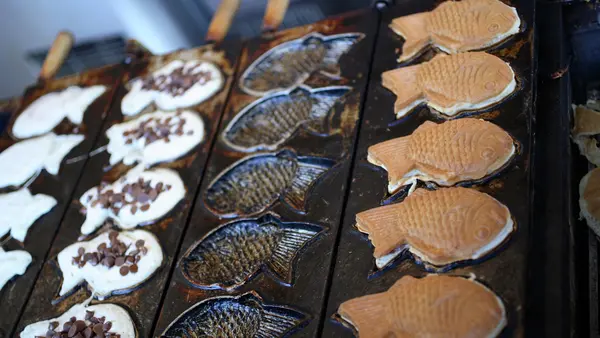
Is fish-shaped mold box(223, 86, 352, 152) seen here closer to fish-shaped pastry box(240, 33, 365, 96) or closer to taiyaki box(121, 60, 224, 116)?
fish-shaped pastry box(240, 33, 365, 96)

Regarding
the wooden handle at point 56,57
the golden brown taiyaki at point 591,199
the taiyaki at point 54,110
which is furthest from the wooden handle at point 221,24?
the golden brown taiyaki at point 591,199

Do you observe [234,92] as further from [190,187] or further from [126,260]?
[126,260]

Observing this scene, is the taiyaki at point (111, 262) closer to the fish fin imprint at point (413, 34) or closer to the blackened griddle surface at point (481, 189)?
the blackened griddle surface at point (481, 189)

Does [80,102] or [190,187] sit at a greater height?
[80,102]

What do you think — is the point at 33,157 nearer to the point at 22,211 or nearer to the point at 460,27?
the point at 22,211

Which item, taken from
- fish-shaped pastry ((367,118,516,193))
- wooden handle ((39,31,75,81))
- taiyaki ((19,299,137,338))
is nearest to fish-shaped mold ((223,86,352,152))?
fish-shaped pastry ((367,118,516,193))

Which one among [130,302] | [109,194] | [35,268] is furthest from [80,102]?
[130,302]

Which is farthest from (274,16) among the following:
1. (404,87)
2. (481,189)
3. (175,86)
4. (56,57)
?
(481,189)
